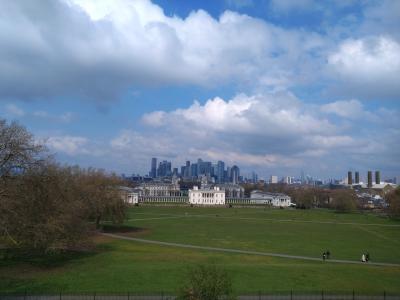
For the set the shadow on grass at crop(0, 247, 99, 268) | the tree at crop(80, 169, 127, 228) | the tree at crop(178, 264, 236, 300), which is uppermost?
the tree at crop(80, 169, 127, 228)

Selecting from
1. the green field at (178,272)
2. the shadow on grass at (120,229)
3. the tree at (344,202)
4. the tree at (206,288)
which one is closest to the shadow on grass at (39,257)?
the green field at (178,272)

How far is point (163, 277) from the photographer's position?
3431cm

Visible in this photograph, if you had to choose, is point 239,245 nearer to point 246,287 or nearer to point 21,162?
point 246,287

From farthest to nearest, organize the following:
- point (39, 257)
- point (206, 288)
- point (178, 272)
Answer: point (39, 257) < point (178, 272) < point (206, 288)

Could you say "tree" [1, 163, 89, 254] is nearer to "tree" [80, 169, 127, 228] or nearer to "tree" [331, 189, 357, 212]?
"tree" [80, 169, 127, 228]

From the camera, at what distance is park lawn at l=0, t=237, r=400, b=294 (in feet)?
103

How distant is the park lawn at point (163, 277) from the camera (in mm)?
31406

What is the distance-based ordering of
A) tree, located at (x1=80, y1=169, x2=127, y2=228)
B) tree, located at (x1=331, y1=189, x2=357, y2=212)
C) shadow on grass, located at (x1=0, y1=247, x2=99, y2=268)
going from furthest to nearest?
1. tree, located at (x1=331, y1=189, x2=357, y2=212)
2. tree, located at (x1=80, y1=169, x2=127, y2=228)
3. shadow on grass, located at (x1=0, y1=247, x2=99, y2=268)

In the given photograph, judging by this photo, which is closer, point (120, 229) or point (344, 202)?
point (120, 229)

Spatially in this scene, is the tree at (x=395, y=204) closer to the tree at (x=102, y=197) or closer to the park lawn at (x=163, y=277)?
the tree at (x=102, y=197)

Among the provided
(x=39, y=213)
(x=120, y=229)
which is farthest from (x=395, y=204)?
(x=39, y=213)

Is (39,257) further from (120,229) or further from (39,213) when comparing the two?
(120,229)

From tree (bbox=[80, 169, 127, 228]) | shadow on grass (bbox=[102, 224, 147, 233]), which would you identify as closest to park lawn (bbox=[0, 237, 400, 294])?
tree (bbox=[80, 169, 127, 228])

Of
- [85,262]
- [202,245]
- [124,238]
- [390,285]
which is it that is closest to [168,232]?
[124,238]
